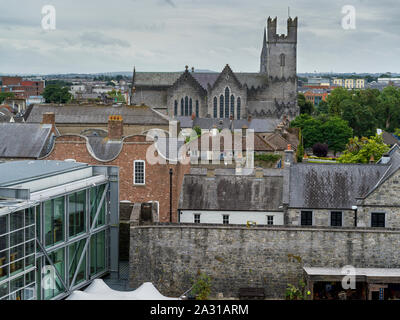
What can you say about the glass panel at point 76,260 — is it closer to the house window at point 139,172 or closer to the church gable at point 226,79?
the house window at point 139,172

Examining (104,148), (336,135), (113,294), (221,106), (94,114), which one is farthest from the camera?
(221,106)

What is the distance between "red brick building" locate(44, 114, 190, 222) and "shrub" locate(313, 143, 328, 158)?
52.3m

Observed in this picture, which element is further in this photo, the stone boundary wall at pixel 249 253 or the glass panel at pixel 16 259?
the stone boundary wall at pixel 249 253

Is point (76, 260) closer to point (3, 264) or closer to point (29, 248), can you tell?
point (29, 248)

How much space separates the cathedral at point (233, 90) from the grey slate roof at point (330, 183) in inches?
2822

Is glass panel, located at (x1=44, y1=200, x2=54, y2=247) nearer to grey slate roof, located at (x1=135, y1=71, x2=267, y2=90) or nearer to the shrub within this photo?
the shrub

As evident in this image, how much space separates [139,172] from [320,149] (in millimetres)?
54703

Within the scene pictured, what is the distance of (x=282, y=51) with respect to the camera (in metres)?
121

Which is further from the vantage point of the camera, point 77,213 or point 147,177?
point 147,177

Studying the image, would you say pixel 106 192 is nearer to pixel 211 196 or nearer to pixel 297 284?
pixel 297 284

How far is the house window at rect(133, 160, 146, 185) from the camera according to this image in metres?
34.3

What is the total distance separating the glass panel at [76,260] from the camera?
855 inches

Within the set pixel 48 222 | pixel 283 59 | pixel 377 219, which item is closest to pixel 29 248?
pixel 48 222

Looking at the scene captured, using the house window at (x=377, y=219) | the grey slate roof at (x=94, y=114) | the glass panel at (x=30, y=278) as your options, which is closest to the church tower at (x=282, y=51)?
the grey slate roof at (x=94, y=114)
